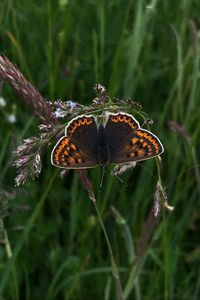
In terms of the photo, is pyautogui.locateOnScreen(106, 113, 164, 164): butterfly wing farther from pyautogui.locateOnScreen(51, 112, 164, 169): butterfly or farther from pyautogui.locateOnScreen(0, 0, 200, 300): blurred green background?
pyautogui.locateOnScreen(0, 0, 200, 300): blurred green background

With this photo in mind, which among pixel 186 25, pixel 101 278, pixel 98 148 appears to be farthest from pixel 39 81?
pixel 98 148

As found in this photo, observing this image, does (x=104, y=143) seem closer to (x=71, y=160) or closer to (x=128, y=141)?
(x=128, y=141)

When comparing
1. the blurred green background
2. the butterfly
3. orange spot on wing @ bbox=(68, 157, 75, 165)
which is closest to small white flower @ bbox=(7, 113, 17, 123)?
the blurred green background

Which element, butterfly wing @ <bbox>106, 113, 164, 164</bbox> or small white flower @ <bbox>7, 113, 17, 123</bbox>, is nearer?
butterfly wing @ <bbox>106, 113, 164, 164</bbox>

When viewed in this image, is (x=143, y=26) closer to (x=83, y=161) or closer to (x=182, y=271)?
(x=182, y=271)

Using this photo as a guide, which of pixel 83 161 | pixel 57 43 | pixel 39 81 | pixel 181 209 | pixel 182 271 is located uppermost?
pixel 57 43

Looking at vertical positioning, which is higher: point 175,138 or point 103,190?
point 175,138
